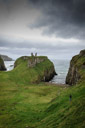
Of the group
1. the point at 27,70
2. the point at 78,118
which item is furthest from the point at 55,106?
the point at 27,70

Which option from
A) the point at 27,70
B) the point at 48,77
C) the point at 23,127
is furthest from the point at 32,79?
the point at 23,127

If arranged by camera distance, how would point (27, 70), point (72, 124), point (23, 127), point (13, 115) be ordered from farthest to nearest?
point (27, 70), point (13, 115), point (23, 127), point (72, 124)

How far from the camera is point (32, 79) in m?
115

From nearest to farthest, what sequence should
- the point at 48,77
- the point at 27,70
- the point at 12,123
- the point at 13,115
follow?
the point at 12,123, the point at 13,115, the point at 27,70, the point at 48,77

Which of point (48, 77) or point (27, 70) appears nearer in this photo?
point (27, 70)

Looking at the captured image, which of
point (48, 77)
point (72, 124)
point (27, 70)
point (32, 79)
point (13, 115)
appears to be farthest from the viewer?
point (48, 77)

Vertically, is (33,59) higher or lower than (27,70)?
higher

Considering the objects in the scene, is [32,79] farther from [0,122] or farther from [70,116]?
[70,116]

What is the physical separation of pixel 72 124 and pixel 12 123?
16945 millimetres

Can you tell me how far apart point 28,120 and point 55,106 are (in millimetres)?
9298

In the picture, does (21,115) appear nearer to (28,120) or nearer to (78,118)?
(28,120)

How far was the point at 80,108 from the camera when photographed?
24812mm

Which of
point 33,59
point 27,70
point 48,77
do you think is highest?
point 33,59

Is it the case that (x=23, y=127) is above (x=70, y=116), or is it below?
below
